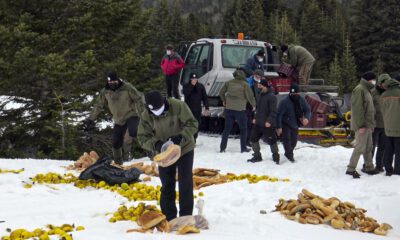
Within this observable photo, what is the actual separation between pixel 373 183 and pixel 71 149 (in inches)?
305

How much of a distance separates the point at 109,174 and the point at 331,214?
3.88 metres

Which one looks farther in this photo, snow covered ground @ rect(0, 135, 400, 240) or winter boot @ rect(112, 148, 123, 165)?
winter boot @ rect(112, 148, 123, 165)

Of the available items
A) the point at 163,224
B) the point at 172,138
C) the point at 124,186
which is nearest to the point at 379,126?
the point at 124,186

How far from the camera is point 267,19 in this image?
191ft

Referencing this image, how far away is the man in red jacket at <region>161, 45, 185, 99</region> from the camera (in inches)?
542

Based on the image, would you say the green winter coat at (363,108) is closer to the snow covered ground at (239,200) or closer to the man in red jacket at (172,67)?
the snow covered ground at (239,200)

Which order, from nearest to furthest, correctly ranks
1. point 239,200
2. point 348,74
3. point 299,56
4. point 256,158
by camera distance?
point 239,200 → point 256,158 → point 299,56 → point 348,74

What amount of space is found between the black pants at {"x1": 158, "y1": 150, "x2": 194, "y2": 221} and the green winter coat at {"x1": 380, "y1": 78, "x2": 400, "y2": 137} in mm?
4400

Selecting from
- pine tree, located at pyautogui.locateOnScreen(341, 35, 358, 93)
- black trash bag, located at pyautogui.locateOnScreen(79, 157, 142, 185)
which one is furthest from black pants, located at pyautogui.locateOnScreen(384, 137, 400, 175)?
pine tree, located at pyautogui.locateOnScreen(341, 35, 358, 93)

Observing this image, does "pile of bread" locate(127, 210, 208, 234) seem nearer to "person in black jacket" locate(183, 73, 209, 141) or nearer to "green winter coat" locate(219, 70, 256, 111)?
"green winter coat" locate(219, 70, 256, 111)

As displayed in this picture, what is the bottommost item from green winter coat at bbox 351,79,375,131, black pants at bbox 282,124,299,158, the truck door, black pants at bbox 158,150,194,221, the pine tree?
the pine tree

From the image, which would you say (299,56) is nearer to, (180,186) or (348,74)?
(180,186)

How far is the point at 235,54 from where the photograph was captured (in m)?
14.6

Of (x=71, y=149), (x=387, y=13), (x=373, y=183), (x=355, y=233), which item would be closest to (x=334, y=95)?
(x=373, y=183)
